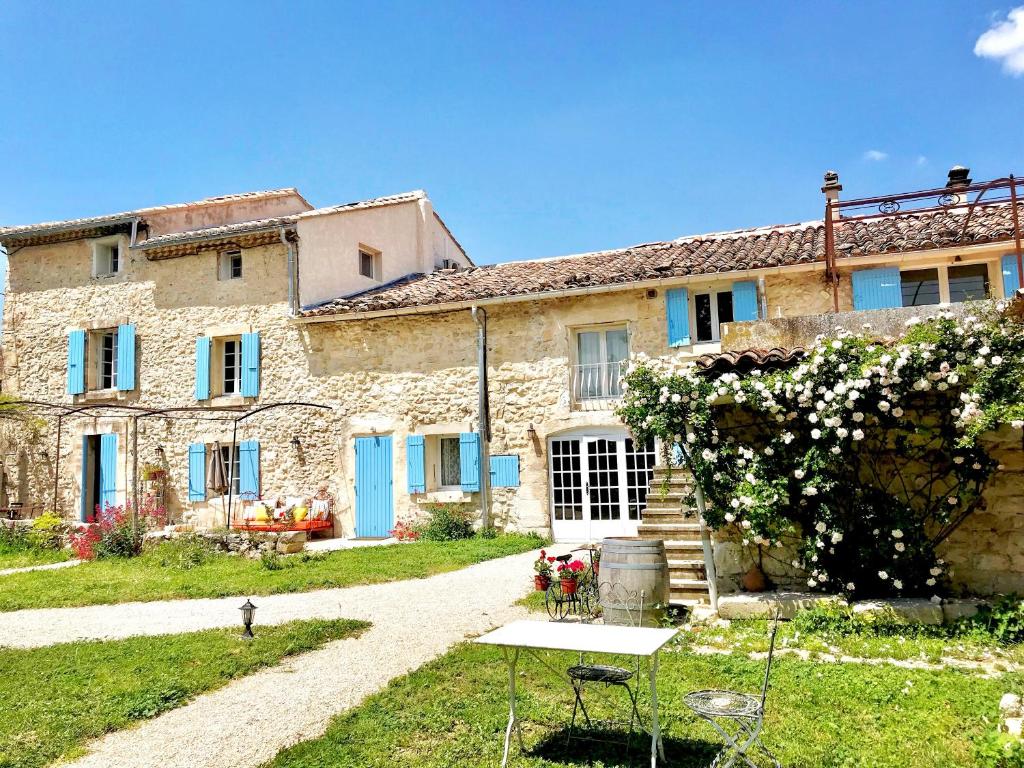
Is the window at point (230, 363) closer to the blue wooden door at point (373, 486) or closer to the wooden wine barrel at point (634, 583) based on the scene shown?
the blue wooden door at point (373, 486)

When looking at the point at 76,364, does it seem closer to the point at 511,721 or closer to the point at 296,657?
the point at 296,657

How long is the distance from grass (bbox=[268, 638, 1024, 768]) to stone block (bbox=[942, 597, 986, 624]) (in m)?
1.13

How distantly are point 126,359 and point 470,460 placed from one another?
8.21 meters

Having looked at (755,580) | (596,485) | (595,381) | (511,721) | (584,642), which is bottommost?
(511,721)

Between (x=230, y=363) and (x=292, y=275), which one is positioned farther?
(x=230, y=363)

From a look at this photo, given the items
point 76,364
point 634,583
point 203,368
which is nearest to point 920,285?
point 634,583

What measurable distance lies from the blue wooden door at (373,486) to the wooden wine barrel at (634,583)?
26.7 feet


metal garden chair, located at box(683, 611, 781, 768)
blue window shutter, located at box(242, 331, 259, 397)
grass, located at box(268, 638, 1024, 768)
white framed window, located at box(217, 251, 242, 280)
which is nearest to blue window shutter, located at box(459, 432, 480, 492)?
blue window shutter, located at box(242, 331, 259, 397)

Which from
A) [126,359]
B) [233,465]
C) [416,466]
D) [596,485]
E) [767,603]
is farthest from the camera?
[126,359]

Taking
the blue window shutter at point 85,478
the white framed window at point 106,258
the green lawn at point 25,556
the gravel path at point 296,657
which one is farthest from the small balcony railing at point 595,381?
the blue window shutter at point 85,478

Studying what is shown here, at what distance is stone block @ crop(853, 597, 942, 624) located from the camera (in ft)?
18.7

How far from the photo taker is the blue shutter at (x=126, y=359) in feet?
52.3

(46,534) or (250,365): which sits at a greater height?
(250,365)

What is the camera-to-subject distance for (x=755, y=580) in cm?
670
